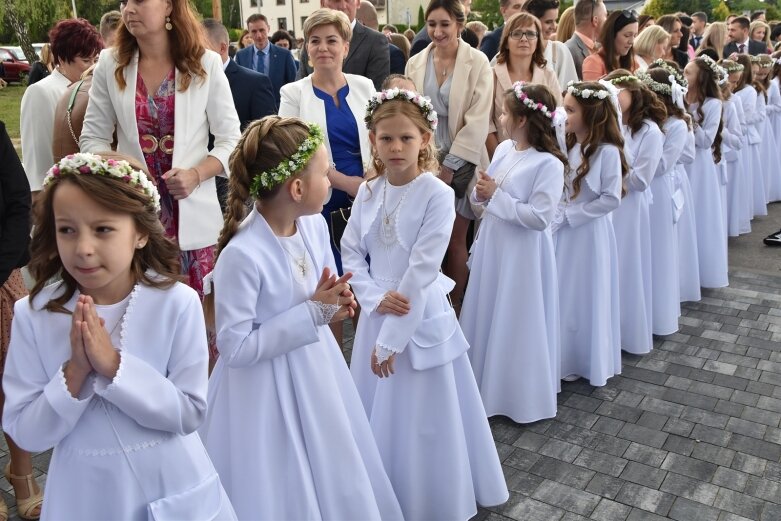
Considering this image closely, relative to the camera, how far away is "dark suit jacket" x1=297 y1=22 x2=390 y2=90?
5977 mm

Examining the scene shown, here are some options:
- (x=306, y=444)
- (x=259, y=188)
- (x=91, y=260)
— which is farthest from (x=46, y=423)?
(x=259, y=188)

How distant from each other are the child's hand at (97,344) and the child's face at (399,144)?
5.56 feet

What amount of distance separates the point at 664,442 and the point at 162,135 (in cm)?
324

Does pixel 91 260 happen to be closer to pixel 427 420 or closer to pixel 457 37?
pixel 427 420

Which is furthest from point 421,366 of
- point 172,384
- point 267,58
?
point 267,58

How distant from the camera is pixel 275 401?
2.74 m

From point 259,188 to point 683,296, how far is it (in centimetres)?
499

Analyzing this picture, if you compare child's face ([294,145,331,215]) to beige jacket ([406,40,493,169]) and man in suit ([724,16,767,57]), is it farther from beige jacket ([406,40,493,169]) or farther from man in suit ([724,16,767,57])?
man in suit ([724,16,767,57])

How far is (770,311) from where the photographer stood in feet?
20.8

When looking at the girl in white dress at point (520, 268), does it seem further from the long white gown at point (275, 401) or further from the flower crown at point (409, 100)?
the long white gown at point (275, 401)

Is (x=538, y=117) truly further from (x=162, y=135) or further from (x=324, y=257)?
(x=162, y=135)

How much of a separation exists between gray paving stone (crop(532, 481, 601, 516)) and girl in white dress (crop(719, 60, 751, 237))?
5.57 m

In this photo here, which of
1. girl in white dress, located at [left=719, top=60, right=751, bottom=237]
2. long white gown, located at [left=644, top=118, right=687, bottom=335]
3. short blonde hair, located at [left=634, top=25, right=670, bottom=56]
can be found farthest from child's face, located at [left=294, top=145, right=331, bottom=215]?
girl in white dress, located at [left=719, top=60, right=751, bottom=237]

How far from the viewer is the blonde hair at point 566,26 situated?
7.78 m
